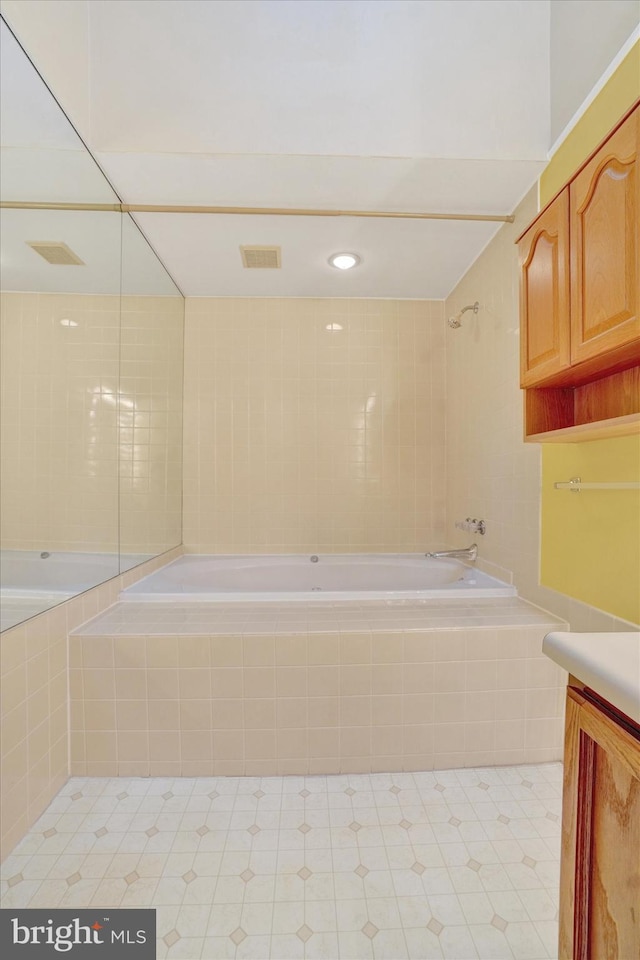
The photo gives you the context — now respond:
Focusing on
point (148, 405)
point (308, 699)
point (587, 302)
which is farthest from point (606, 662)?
point (148, 405)

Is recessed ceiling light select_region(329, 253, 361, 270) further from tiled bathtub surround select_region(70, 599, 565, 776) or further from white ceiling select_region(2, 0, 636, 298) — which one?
tiled bathtub surround select_region(70, 599, 565, 776)

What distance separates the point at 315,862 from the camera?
3.95 feet

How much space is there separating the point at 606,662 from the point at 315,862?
1.03 metres

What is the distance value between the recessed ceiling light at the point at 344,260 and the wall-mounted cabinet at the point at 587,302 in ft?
3.84

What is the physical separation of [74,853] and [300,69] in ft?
8.93

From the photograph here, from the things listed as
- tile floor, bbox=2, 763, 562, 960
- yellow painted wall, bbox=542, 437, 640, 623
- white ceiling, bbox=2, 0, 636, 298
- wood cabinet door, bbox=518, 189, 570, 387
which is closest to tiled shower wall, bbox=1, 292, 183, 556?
white ceiling, bbox=2, 0, 636, 298

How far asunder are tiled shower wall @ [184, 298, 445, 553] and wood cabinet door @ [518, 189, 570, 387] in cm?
152

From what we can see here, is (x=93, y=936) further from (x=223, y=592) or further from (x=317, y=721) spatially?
(x=223, y=592)

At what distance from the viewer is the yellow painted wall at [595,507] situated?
1.34 meters

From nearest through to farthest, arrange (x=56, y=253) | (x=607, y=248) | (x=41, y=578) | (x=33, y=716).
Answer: (x=607, y=248) < (x=33, y=716) < (x=41, y=578) < (x=56, y=253)

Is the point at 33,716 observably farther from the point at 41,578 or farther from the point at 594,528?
the point at 594,528

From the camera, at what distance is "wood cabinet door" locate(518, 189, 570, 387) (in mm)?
1277

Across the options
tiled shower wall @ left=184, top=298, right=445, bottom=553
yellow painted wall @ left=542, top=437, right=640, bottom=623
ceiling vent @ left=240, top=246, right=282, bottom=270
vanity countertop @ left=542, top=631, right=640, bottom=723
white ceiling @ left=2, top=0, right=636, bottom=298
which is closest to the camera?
vanity countertop @ left=542, top=631, right=640, bottom=723

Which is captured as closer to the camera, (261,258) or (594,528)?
(594,528)
